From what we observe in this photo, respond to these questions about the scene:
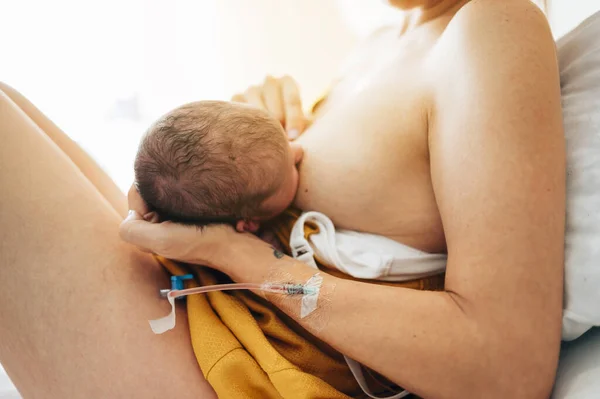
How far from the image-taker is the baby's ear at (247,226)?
84 centimetres

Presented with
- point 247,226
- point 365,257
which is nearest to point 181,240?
point 247,226

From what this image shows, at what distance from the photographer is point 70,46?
1689 millimetres

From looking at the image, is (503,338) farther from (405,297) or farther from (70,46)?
(70,46)

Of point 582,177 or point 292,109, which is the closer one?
point 582,177

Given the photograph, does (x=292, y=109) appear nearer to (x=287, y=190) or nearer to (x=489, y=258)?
(x=287, y=190)

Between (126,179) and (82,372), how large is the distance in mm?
1105

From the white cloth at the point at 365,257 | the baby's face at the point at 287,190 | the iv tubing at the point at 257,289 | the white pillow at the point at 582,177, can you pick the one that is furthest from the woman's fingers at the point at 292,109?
the white pillow at the point at 582,177

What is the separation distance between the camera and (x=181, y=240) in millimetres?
798

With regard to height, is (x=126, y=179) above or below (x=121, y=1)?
below

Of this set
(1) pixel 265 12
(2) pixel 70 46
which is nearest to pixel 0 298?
(2) pixel 70 46

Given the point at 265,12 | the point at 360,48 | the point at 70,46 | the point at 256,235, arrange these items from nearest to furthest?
1. the point at 256,235
2. the point at 360,48
3. the point at 70,46
4. the point at 265,12

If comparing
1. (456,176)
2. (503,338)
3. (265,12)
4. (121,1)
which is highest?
(121,1)

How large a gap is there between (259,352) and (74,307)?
0.90 feet

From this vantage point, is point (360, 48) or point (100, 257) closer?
point (100, 257)
